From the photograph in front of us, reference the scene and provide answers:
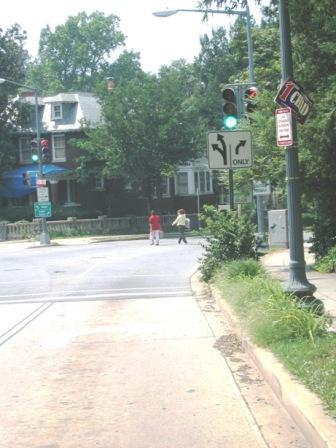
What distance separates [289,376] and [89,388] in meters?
2.07

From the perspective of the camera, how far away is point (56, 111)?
168ft

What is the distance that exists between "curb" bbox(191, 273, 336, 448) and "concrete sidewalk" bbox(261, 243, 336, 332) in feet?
5.37

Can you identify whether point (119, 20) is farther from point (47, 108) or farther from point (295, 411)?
point (295, 411)

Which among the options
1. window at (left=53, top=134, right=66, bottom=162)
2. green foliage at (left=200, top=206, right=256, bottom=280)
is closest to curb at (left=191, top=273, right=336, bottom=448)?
green foliage at (left=200, top=206, right=256, bottom=280)

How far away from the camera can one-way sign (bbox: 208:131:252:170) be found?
14789 mm

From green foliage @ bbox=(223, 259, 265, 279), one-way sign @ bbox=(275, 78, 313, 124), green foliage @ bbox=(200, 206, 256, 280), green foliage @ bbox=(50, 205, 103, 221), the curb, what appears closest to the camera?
the curb

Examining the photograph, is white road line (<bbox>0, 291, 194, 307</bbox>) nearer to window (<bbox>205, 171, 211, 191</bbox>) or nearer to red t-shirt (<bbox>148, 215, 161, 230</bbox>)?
red t-shirt (<bbox>148, 215, 161, 230</bbox>)

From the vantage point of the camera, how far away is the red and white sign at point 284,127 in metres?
9.36

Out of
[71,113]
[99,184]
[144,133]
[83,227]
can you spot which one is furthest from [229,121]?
[71,113]

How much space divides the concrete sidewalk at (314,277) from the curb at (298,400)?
1638 mm

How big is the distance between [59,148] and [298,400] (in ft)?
151

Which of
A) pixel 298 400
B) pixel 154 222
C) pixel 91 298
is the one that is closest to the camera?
pixel 298 400

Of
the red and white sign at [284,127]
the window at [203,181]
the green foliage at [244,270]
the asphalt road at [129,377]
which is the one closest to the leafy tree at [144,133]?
the window at [203,181]

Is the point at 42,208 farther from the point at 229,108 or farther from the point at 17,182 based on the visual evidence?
the point at 229,108
